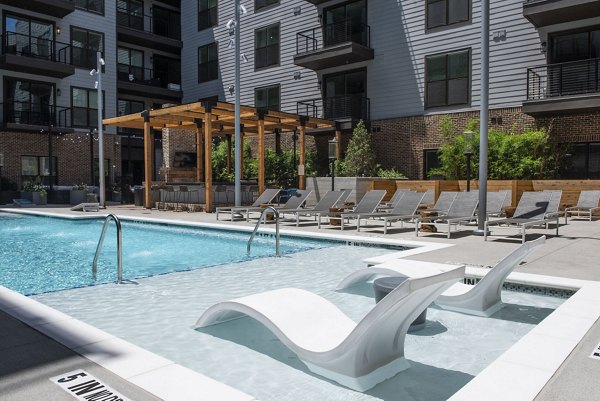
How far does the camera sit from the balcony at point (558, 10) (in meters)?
16.6

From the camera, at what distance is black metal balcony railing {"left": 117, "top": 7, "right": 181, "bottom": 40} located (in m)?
32.9

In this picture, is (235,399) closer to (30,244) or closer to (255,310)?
(255,310)

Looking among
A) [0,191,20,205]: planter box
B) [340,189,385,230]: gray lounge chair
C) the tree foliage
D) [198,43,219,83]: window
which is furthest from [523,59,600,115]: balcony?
[0,191,20,205]: planter box

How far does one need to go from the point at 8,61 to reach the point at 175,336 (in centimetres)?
2591

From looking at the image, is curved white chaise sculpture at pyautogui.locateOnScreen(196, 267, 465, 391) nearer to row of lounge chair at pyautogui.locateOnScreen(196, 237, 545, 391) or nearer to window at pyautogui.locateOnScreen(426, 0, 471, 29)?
row of lounge chair at pyautogui.locateOnScreen(196, 237, 545, 391)

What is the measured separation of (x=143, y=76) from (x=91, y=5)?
527 cm

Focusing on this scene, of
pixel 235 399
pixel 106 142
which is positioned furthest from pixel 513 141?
pixel 106 142

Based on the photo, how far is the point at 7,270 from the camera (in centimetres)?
796

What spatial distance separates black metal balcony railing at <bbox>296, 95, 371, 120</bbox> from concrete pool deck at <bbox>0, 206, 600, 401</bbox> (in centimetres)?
1090

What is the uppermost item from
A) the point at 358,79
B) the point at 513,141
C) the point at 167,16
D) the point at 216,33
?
the point at 167,16

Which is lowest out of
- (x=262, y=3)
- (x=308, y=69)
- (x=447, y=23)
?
(x=308, y=69)

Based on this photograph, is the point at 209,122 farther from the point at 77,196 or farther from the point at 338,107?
the point at 77,196

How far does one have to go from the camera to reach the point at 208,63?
1229 inches

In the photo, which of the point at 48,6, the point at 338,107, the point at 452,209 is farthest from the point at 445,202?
the point at 48,6
